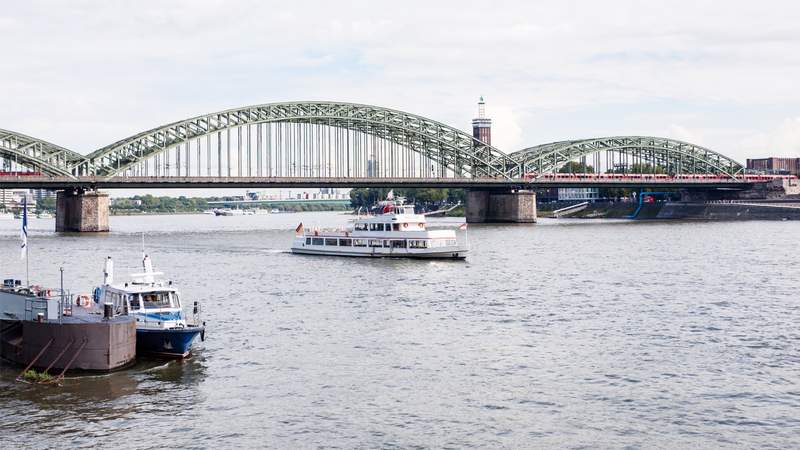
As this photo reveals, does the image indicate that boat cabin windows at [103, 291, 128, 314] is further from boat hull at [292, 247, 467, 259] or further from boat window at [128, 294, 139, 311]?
boat hull at [292, 247, 467, 259]

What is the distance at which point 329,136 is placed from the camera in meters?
186

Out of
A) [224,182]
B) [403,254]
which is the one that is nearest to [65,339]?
[403,254]

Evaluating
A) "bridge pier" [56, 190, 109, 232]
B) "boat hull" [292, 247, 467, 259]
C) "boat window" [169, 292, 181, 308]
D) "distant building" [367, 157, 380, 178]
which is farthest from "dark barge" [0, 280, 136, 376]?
"distant building" [367, 157, 380, 178]

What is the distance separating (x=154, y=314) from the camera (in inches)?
1581

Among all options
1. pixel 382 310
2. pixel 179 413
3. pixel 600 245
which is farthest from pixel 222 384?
pixel 600 245

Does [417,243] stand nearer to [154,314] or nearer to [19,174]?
[154,314]

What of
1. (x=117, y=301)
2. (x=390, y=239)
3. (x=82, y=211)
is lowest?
(x=117, y=301)

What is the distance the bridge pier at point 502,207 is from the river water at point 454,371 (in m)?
117

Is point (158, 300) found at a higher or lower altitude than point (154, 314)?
higher

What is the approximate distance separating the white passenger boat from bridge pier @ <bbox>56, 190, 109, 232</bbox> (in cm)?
6110

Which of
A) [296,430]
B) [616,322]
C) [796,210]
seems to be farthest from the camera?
[796,210]

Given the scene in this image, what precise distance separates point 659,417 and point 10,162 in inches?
5509

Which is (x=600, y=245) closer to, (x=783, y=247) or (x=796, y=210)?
(x=783, y=247)

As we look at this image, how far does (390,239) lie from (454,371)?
5595 centimetres
